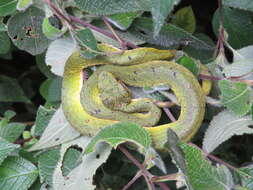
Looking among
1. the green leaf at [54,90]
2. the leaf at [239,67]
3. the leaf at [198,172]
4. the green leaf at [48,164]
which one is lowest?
the green leaf at [48,164]

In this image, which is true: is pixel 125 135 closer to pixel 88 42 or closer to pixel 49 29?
pixel 88 42

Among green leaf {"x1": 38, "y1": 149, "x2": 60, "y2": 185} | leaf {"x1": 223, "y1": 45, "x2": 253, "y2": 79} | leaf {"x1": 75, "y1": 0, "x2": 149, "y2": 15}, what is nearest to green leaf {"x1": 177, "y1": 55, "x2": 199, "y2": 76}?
leaf {"x1": 223, "y1": 45, "x2": 253, "y2": 79}

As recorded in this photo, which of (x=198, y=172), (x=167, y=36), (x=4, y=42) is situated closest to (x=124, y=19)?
(x=167, y=36)

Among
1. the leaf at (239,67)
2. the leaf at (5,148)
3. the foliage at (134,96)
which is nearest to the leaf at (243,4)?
the foliage at (134,96)

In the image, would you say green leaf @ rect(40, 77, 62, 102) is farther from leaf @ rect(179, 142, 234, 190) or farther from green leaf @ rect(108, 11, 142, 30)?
leaf @ rect(179, 142, 234, 190)

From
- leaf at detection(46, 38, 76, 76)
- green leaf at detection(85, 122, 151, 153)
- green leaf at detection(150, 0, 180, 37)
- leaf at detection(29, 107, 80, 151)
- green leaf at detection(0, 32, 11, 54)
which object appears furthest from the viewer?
green leaf at detection(0, 32, 11, 54)

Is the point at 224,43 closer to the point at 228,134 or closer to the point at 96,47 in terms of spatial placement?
the point at 228,134

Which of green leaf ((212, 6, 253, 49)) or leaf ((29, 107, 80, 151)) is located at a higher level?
green leaf ((212, 6, 253, 49))

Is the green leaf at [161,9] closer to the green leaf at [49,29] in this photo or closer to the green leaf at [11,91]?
the green leaf at [49,29]
